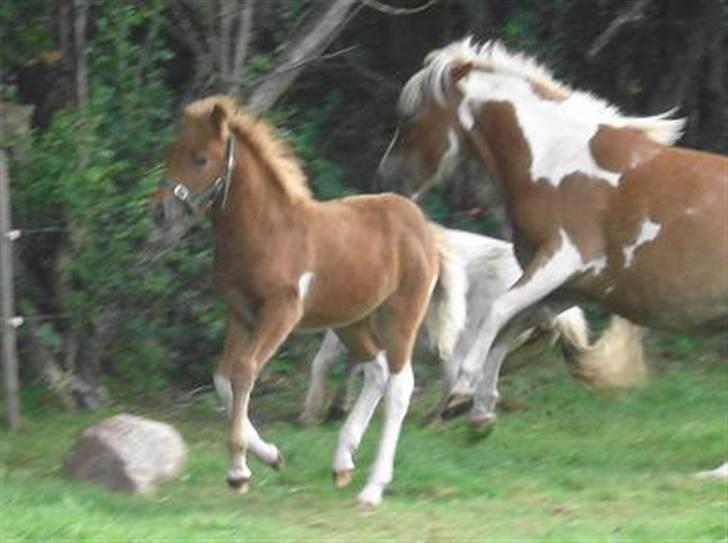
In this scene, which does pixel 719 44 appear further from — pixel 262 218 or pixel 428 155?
pixel 262 218

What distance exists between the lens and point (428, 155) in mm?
10055

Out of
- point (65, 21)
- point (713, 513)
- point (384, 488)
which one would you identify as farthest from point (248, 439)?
point (65, 21)

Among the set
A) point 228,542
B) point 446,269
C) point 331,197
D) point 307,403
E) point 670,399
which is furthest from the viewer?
point 331,197

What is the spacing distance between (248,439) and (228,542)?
3.80 ft

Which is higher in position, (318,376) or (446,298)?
(446,298)

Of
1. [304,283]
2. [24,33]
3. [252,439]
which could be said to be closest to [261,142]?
[304,283]

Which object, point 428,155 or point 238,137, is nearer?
point 238,137

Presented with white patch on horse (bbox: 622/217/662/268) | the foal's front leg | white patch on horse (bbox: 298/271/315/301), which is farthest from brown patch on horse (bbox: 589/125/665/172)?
the foal's front leg

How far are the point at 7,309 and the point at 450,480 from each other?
3117mm

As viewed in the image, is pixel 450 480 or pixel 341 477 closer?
pixel 341 477

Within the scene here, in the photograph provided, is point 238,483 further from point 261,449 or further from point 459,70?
point 459,70

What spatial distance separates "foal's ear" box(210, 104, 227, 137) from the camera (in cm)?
845

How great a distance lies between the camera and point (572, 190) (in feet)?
31.7

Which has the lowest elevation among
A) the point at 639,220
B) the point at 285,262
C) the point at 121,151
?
the point at 121,151
